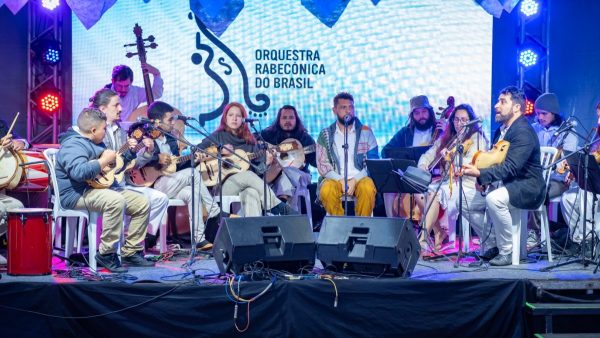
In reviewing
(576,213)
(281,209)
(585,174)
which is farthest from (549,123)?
(281,209)

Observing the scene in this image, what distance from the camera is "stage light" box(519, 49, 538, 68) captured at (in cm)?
945

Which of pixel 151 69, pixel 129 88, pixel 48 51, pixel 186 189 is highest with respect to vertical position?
pixel 48 51

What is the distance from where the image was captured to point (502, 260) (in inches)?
263

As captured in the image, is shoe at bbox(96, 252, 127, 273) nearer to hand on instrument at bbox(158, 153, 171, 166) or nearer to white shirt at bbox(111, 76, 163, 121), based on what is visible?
hand on instrument at bbox(158, 153, 171, 166)

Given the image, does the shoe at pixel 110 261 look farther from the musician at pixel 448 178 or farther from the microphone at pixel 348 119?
the musician at pixel 448 178

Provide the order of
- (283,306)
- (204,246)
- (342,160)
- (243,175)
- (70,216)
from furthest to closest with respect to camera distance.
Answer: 1. (342,160)
2. (243,175)
3. (204,246)
4. (70,216)
5. (283,306)

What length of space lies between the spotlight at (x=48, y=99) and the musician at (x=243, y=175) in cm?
181

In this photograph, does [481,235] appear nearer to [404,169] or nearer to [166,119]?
[404,169]

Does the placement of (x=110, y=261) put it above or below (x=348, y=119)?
below

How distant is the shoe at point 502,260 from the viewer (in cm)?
667

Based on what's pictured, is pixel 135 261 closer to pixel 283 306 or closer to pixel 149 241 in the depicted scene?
pixel 149 241

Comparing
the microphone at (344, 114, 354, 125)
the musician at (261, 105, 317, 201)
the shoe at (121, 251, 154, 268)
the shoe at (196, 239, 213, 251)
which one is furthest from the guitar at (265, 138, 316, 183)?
the shoe at (121, 251, 154, 268)

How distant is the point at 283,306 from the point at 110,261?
5.35 ft

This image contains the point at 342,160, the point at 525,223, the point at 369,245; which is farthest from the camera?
the point at 342,160
